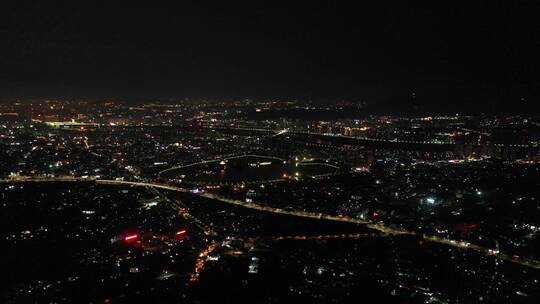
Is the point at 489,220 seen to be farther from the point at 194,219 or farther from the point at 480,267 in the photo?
the point at 194,219

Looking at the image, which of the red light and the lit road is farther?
the red light

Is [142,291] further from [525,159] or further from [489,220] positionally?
[525,159]

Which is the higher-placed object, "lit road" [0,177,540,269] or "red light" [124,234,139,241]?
"red light" [124,234,139,241]

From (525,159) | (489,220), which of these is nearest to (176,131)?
(525,159)

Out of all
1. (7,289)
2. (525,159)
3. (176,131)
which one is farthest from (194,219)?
(176,131)

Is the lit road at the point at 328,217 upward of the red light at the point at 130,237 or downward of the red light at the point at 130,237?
downward

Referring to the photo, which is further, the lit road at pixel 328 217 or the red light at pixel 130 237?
the red light at pixel 130 237

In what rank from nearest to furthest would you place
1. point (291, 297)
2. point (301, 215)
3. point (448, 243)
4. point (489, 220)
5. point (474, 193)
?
point (291, 297) < point (448, 243) < point (489, 220) < point (301, 215) < point (474, 193)

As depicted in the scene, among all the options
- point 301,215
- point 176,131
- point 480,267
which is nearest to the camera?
point 480,267

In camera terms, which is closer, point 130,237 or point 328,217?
point 130,237

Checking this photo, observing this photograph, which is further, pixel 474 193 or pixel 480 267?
pixel 474 193
